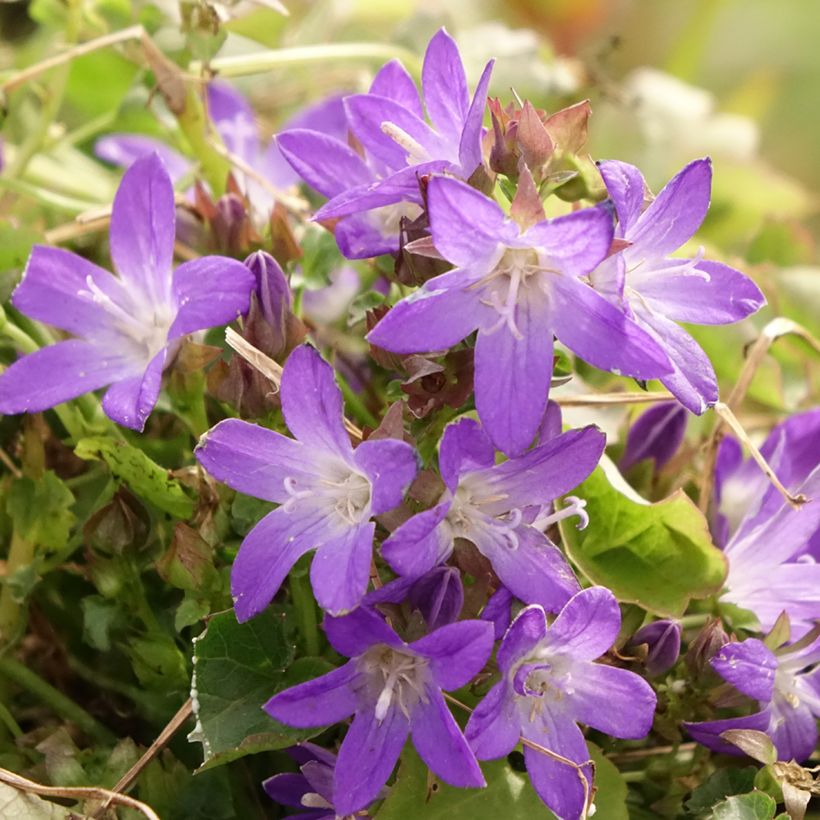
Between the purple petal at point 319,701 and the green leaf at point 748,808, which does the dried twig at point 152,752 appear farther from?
the green leaf at point 748,808

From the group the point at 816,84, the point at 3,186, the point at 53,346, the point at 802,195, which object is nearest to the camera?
the point at 53,346

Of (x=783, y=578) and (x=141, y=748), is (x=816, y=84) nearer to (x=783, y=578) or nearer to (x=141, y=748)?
(x=783, y=578)

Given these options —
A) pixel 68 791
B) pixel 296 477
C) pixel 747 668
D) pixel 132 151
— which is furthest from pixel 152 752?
pixel 132 151

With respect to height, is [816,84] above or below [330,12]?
below

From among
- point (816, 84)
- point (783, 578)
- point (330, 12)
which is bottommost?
point (816, 84)

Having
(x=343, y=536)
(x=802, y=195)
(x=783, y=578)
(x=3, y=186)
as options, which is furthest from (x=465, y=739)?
(x=802, y=195)

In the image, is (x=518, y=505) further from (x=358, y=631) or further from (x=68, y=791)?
(x=68, y=791)

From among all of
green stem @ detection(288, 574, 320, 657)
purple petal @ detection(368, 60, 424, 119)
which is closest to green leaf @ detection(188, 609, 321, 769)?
green stem @ detection(288, 574, 320, 657)

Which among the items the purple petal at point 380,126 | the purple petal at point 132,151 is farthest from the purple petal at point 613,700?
the purple petal at point 132,151
